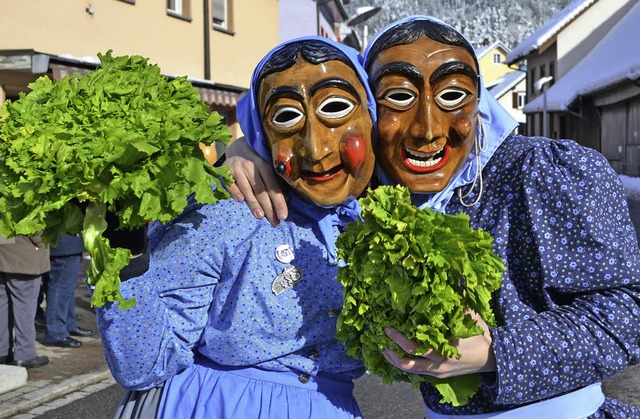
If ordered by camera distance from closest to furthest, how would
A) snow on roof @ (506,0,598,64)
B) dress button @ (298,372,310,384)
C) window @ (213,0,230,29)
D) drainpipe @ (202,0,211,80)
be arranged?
dress button @ (298,372,310,384) < drainpipe @ (202,0,211,80) < window @ (213,0,230,29) < snow on roof @ (506,0,598,64)

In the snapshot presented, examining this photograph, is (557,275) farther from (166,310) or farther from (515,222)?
(166,310)

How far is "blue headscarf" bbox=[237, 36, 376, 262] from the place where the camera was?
2.45 meters

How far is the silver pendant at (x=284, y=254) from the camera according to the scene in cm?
242

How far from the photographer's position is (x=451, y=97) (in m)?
2.38

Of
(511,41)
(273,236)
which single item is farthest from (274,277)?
(511,41)

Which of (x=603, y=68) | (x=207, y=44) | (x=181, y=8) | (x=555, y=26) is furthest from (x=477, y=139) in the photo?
(x=555, y=26)

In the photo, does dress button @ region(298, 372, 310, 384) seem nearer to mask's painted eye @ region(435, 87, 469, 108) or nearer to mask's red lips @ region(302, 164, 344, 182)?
mask's red lips @ region(302, 164, 344, 182)

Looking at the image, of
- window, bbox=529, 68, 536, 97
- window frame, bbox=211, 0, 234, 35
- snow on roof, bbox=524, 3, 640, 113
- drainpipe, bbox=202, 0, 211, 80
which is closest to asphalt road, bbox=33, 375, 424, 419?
drainpipe, bbox=202, 0, 211, 80

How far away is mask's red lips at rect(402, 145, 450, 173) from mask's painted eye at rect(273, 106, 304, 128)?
1.02 ft

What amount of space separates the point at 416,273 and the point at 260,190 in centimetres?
69

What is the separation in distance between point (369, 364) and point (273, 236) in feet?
1.60

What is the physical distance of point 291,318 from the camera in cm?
238

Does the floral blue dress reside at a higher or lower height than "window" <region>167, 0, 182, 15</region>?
lower

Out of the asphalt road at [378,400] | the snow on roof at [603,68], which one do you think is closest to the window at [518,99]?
the snow on roof at [603,68]
